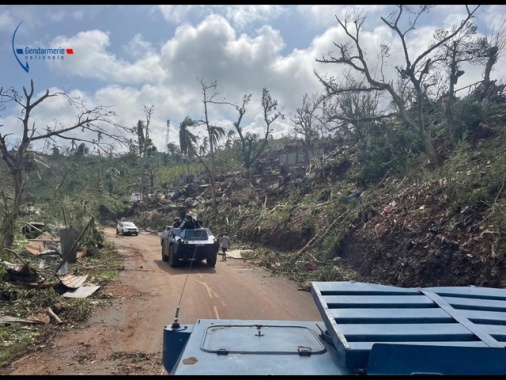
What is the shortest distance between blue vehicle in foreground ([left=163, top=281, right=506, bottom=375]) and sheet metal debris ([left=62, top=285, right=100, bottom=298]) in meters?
8.13

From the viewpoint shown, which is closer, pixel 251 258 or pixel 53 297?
pixel 53 297

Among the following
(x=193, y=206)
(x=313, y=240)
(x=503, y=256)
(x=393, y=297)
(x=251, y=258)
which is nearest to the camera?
(x=393, y=297)

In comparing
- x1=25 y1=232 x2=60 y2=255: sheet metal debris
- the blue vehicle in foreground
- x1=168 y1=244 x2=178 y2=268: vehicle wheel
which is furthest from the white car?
the blue vehicle in foreground

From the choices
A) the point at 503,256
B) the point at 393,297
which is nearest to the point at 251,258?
the point at 503,256

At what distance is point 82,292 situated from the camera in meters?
11.0

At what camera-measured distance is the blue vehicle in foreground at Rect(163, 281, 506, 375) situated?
2387 millimetres

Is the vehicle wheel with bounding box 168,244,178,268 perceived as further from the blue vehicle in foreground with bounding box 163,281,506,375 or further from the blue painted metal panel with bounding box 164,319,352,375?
the blue painted metal panel with bounding box 164,319,352,375

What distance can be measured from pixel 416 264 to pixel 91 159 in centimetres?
5381

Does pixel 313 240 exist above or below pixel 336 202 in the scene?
below

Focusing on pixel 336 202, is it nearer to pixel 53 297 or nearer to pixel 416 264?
pixel 416 264

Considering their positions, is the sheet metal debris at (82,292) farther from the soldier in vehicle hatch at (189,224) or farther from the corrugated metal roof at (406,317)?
the corrugated metal roof at (406,317)

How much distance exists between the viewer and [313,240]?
695 inches

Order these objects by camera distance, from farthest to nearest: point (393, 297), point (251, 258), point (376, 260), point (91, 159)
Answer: point (91, 159) → point (251, 258) → point (376, 260) → point (393, 297)

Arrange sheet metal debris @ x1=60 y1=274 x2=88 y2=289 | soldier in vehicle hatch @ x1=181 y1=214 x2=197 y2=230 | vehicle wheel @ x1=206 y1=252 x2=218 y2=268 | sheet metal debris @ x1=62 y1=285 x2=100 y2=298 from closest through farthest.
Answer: sheet metal debris @ x1=62 y1=285 x2=100 y2=298 → sheet metal debris @ x1=60 y1=274 x2=88 y2=289 → vehicle wheel @ x1=206 y1=252 x2=218 y2=268 → soldier in vehicle hatch @ x1=181 y1=214 x2=197 y2=230
